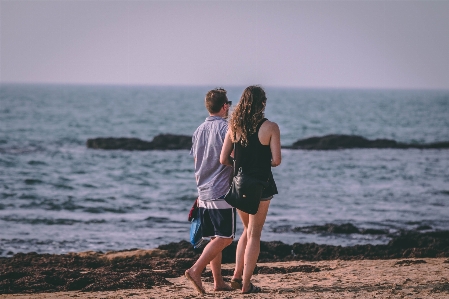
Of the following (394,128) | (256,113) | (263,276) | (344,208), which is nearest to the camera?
(256,113)

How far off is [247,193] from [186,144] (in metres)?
30.8

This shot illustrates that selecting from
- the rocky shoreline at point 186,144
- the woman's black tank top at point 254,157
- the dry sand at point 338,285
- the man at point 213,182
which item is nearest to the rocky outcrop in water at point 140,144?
the rocky shoreline at point 186,144

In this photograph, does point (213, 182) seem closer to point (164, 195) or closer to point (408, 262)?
point (408, 262)

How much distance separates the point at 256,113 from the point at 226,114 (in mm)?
473

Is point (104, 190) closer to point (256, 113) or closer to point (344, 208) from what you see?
point (344, 208)

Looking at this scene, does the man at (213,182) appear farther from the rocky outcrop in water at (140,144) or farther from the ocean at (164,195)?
the rocky outcrop in water at (140,144)

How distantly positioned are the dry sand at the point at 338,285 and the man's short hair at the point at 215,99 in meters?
1.78

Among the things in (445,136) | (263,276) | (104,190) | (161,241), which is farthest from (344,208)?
(445,136)

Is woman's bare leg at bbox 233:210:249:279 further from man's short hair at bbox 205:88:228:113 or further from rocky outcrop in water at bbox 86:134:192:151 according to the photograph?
rocky outcrop in water at bbox 86:134:192:151

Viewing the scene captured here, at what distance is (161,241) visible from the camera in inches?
515

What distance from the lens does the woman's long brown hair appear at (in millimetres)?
6465

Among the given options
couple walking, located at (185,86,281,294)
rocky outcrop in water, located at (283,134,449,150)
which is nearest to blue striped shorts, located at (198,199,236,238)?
couple walking, located at (185,86,281,294)

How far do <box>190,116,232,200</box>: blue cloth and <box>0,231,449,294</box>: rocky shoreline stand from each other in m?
1.43

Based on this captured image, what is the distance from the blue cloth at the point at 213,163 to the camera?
677cm
